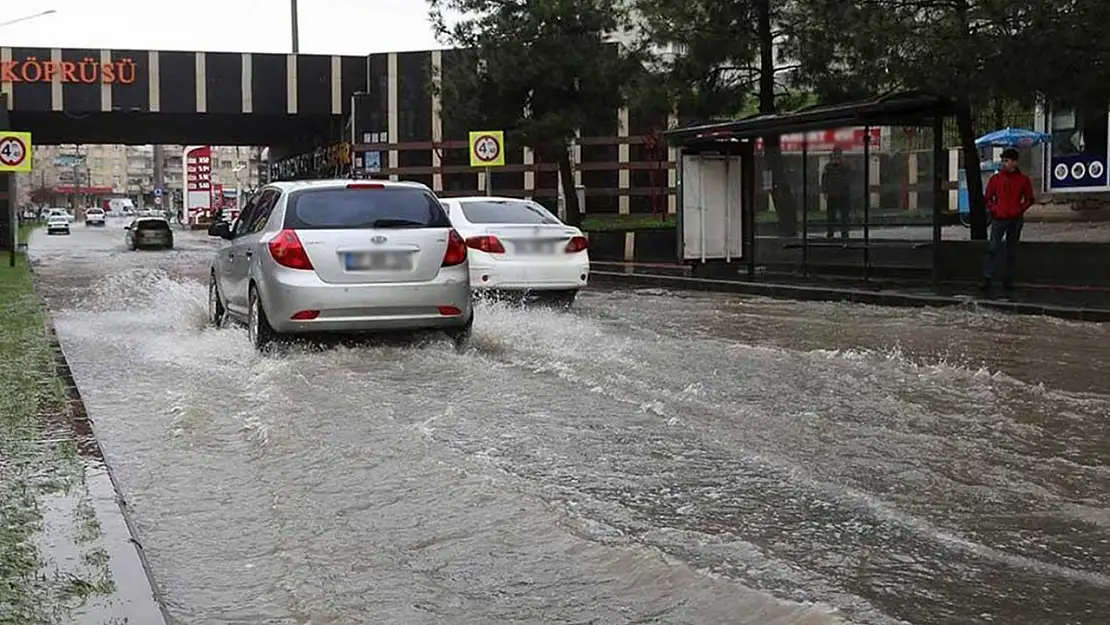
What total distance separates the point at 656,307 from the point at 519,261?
94.7 inches

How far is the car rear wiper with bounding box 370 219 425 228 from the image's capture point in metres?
10.9

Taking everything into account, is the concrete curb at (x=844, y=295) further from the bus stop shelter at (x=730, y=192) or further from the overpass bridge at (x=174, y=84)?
the overpass bridge at (x=174, y=84)

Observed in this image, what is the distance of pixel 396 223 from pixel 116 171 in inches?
6895

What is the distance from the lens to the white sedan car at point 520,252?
14711 millimetres

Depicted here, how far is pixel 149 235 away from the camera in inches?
1789

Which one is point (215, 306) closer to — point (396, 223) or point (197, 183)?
point (396, 223)

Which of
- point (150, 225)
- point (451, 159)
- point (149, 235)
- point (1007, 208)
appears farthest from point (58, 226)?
point (1007, 208)

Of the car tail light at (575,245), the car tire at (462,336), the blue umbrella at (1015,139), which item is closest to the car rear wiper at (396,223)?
the car tire at (462,336)

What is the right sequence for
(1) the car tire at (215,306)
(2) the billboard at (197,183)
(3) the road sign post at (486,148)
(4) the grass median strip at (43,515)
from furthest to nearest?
(2) the billboard at (197,183), (3) the road sign post at (486,148), (1) the car tire at (215,306), (4) the grass median strip at (43,515)

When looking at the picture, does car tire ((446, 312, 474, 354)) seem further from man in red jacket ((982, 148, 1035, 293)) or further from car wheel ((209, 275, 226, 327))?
man in red jacket ((982, 148, 1035, 293))

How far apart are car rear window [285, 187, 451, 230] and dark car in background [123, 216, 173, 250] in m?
35.9

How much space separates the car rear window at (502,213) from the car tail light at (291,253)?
460cm

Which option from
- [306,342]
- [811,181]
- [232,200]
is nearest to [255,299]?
[306,342]

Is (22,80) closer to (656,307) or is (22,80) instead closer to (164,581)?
(656,307)
